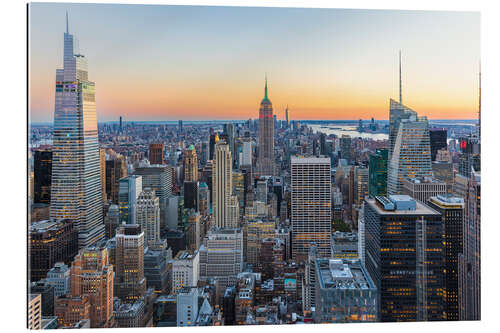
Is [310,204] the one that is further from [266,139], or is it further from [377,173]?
[266,139]

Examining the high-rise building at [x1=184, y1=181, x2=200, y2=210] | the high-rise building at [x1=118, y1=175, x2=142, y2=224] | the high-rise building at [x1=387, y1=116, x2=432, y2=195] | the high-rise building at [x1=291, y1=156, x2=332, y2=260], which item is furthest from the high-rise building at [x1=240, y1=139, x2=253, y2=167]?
the high-rise building at [x1=387, y1=116, x2=432, y2=195]

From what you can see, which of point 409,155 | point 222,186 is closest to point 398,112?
point 409,155

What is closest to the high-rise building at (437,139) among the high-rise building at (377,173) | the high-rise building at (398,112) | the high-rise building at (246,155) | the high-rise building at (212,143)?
the high-rise building at (398,112)

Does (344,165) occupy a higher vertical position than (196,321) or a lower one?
higher

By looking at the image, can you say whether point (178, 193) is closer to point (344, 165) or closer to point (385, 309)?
point (344, 165)

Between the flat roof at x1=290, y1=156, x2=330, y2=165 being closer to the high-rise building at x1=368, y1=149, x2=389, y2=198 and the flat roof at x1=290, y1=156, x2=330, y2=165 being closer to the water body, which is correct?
the high-rise building at x1=368, y1=149, x2=389, y2=198

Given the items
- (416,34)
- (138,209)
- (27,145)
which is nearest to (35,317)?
(27,145)

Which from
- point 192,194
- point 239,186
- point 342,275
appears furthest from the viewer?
A: point 239,186
